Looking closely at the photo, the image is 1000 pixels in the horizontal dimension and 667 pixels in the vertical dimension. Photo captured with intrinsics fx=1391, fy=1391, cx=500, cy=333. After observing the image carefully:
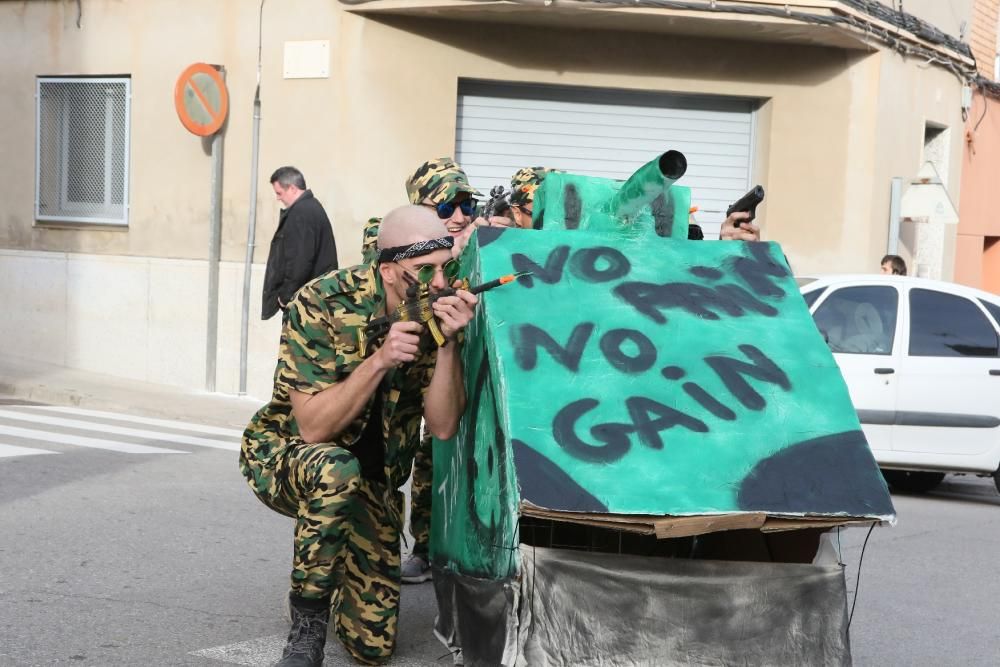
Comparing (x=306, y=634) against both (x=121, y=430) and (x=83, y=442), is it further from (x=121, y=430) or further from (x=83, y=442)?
(x=121, y=430)

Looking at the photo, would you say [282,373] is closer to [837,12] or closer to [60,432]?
[60,432]

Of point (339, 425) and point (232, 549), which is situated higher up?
point (339, 425)

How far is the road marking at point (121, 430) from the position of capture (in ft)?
32.8

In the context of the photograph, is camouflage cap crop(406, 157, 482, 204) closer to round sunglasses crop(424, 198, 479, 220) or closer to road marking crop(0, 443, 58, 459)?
round sunglasses crop(424, 198, 479, 220)

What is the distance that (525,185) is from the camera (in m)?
6.26

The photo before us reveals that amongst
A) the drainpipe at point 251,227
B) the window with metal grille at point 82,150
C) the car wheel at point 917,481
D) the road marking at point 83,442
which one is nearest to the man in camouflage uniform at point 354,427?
the road marking at point 83,442

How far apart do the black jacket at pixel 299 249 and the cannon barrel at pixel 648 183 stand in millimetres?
6467

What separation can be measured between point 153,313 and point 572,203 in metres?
9.45

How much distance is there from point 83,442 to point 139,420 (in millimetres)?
1689

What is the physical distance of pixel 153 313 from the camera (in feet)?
44.3

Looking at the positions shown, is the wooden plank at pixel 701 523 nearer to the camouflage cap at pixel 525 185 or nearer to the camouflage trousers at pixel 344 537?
the camouflage trousers at pixel 344 537

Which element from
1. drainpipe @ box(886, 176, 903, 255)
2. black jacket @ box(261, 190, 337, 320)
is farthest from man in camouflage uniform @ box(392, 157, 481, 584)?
drainpipe @ box(886, 176, 903, 255)

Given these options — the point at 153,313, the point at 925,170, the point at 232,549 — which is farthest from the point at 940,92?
the point at 232,549

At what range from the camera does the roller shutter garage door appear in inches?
538
